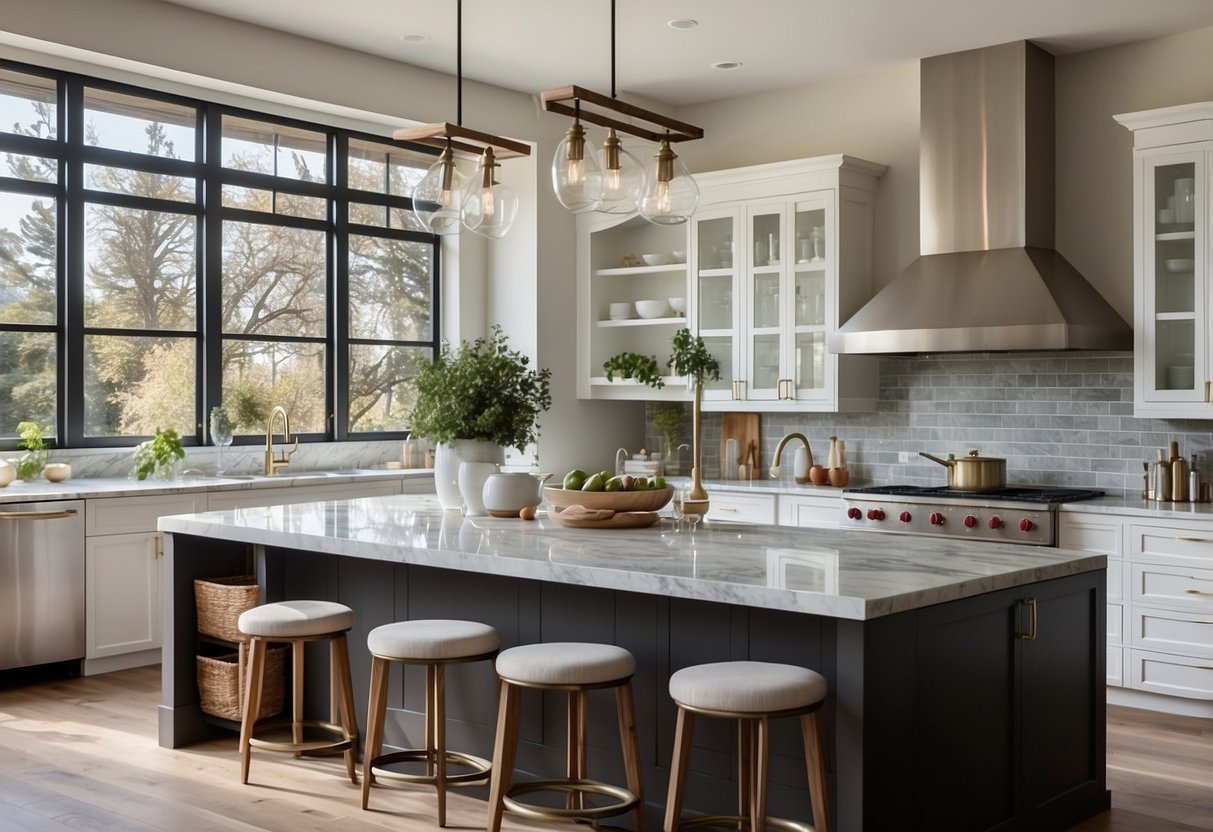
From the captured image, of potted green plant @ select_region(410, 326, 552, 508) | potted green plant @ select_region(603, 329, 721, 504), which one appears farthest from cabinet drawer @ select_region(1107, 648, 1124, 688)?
potted green plant @ select_region(410, 326, 552, 508)

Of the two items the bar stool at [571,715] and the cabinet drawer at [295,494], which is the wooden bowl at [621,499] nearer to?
the bar stool at [571,715]

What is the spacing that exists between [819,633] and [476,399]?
168 cm

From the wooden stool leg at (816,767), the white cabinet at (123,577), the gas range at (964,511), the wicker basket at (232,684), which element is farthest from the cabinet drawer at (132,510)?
the wooden stool leg at (816,767)

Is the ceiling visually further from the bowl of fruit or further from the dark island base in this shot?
the dark island base

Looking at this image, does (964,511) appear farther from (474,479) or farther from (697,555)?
(697,555)

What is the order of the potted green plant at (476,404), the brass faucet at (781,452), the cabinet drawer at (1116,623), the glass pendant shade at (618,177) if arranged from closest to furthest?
the glass pendant shade at (618,177) → the potted green plant at (476,404) → the cabinet drawer at (1116,623) → the brass faucet at (781,452)

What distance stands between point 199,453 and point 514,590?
3182 mm

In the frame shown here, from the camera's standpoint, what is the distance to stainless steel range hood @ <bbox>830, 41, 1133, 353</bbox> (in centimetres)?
577

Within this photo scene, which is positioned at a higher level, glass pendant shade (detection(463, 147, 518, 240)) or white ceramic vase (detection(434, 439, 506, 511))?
glass pendant shade (detection(463, 147, 518, 240))

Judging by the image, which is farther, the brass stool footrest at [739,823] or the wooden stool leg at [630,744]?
the wooden stool leg at [630,744]

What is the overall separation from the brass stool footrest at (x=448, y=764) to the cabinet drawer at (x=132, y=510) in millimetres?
2242

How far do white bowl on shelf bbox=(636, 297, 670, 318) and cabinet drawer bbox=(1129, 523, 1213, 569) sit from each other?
306 cm

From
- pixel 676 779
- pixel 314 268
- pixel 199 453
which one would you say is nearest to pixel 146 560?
pixel 199 453

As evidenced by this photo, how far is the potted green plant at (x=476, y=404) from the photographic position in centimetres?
446
